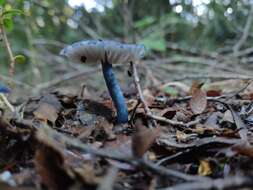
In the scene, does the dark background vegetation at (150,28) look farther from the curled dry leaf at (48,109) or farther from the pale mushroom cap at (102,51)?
the pale mushroom cap at (102,51)

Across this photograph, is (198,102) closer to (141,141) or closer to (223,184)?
(141,141)

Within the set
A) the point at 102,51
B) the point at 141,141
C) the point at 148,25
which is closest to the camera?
the point at 141,141

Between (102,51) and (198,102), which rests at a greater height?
(198,102)

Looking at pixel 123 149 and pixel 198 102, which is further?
pixel 198 102

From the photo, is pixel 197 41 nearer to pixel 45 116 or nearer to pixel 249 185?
pixel 45 116

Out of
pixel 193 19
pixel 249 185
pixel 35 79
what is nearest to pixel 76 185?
pixel 249 185

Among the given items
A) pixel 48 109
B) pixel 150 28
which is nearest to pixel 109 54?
pixel 48 109

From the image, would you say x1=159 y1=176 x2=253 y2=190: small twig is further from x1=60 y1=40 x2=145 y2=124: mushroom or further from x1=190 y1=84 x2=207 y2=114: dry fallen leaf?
x1=190 y1=84 x2=207 y2=114: dry fallen leaf

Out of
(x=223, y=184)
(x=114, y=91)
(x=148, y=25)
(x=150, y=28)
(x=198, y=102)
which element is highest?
(x=148, y=25)
